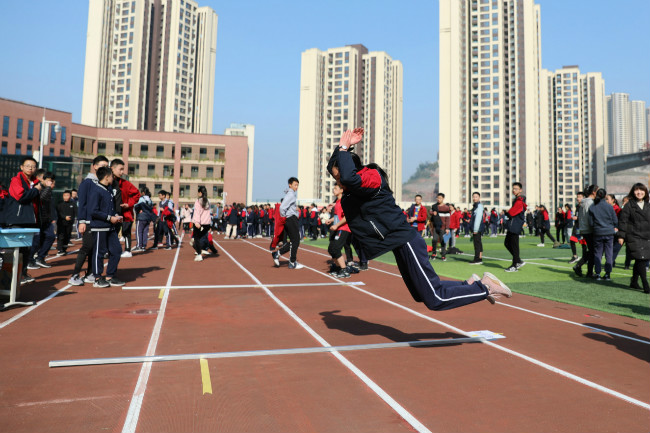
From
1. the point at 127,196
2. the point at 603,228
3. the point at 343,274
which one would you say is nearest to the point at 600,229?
the point at 603,228

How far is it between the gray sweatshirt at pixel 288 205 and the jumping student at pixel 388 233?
6.34 metres

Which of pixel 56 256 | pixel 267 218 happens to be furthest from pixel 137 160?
pixel 56 256

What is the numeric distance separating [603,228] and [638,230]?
1557 mm

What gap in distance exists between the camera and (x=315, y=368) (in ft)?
12.2

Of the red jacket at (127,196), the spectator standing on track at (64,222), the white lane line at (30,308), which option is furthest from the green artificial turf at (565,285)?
the spectator standing on track at (64,222)

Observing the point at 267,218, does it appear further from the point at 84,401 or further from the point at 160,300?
the point at 84,401

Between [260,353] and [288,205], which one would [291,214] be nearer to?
[288,205]

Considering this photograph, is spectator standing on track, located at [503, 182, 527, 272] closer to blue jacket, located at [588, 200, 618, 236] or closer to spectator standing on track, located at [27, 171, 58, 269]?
blue jacket, located at [588, 200, 618, 236]

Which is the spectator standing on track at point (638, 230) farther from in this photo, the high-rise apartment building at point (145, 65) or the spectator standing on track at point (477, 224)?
the high-rise apartment building at point (145, 65)

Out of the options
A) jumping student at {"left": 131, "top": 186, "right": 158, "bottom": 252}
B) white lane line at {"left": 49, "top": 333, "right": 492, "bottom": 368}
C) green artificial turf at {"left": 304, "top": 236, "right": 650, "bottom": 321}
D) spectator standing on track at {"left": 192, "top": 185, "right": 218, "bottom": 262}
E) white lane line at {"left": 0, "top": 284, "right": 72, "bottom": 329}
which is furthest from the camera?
jumping student at {"left": 131, "top": 186, "right": 158, "bottom": 252}

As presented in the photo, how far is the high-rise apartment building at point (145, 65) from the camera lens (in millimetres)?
116000

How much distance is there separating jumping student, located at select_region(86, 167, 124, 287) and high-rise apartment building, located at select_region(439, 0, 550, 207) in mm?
110258

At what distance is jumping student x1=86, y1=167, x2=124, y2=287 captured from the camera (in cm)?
764

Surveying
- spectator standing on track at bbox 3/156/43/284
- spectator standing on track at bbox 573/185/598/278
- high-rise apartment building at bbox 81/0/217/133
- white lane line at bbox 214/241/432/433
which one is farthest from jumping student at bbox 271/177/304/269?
high-rise apartment building at bbox 81/0/217/133
